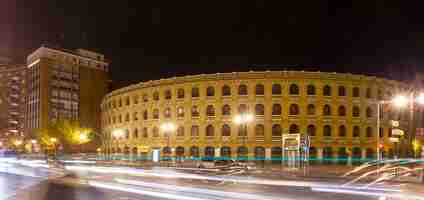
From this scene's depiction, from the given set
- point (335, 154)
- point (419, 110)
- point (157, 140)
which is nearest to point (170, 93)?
point (157, 140)

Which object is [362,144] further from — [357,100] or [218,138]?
[218,138]

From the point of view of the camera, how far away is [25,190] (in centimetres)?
2375

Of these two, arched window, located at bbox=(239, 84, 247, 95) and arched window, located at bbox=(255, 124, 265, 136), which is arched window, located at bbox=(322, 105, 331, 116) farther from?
arched window, located at bbox=(239, 84, 247, 95)

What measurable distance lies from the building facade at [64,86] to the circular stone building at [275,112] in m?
60.0

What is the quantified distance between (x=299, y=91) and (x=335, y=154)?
11219 mm

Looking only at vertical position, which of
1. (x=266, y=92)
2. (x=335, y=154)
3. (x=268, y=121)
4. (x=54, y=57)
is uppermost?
(x=54, y=57)

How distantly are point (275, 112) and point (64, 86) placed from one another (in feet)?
255

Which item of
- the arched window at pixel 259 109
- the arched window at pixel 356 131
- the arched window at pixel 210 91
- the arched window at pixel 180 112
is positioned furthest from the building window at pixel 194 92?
the arched window at pixel 356 131

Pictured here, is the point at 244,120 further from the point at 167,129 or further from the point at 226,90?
the point at 167,129

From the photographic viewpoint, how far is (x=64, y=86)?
125625 millimetres

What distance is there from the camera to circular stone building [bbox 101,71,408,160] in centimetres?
6806

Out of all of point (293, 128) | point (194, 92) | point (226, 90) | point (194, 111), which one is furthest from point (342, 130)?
point (194, 92)

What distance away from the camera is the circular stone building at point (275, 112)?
68.1 metres

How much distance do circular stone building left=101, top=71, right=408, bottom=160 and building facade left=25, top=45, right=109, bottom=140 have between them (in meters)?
60.0
